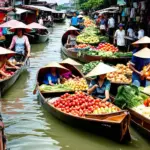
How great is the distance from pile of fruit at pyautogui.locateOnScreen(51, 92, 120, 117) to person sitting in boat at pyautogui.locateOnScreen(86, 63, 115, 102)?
0.77 feet

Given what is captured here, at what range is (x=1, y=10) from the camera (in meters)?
19.0

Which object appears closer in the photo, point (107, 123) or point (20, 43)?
point (107, 123)

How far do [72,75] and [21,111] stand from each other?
1.98m

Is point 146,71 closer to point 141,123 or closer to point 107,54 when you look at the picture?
point 141,123

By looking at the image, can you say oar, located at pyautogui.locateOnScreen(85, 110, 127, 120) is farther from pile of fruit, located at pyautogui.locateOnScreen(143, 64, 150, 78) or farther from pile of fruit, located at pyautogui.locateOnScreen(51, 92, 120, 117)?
pile of fruit, located at pyautogui.locateOnScreen(143, 64, 150, 78)

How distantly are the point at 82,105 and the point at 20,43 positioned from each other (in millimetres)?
5886

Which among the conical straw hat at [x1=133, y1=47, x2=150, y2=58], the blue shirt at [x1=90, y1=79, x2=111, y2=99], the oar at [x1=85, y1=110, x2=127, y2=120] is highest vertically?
the conical straw hat at [x1=133, y1=47, x2=150, y2=58]

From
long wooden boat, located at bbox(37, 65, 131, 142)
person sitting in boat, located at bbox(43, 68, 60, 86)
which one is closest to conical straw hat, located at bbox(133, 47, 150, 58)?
person sitting in boat, located at bbox(43, 68, 60, 86)

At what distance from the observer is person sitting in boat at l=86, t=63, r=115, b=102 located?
7.51 m

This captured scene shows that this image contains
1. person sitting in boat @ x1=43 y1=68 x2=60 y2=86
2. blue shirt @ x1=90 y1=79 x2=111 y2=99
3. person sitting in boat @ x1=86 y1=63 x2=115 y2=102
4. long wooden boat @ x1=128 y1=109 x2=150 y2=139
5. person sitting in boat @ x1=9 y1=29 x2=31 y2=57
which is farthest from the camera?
person sitting in boat @ x1=9 y1=29 x2=31 y2=57

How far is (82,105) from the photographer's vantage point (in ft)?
24.1

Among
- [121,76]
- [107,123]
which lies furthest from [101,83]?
[121,76]

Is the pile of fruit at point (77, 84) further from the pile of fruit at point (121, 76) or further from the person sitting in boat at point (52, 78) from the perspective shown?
the pile of fruit at point (121, 76)

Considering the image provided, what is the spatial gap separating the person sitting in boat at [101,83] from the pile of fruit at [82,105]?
0.77 ft
